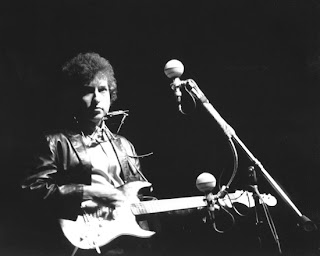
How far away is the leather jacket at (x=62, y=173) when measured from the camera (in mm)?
1904

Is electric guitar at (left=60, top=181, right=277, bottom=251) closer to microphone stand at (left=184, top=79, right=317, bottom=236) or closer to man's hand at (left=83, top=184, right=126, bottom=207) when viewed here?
man's hand at (left=83, top=184, right=126, bottom=207)

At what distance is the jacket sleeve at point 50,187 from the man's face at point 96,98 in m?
0.24

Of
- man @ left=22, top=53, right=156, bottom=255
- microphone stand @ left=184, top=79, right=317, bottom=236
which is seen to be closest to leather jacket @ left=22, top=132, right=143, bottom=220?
man @ left=22, top=53, right=156, bottom=255

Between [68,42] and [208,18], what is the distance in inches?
28.8

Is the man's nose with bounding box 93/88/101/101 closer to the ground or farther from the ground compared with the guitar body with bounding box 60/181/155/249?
farther from the ground

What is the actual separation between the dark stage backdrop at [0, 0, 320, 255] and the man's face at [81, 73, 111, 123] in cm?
23

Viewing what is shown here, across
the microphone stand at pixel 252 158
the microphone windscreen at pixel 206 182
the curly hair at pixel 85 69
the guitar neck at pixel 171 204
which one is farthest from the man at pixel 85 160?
the microphone stand at pixel 252 158

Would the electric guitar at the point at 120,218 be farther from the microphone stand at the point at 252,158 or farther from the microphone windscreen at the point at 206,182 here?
the microphone stand at the point at 252,158

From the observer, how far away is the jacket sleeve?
1.89 meters

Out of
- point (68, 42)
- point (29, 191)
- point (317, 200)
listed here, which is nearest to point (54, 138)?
point (29, 191)

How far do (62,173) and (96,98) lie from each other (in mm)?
355

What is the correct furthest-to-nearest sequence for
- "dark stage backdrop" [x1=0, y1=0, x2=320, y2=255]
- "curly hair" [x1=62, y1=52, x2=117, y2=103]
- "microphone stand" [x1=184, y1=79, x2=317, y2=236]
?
"dark stage backdrop" [x1=0, y1=0, x2=320, y2=255], "curly hair" [x1=62, y1=52, x2=117, y2=103], "microphone stand" [x1=184, y1=79, x2=317, y2=236]

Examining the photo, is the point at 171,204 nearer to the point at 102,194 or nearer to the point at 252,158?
the point at 102,194

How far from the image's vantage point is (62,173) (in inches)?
80.0
